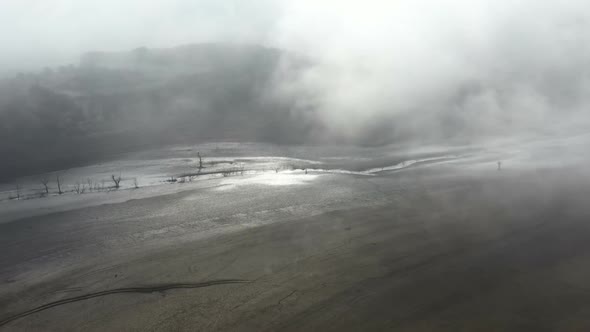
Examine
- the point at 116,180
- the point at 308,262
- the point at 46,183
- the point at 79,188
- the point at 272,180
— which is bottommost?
the point at 308,262

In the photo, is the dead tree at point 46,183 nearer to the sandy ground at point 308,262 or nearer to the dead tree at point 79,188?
the dead tree at point 79,188

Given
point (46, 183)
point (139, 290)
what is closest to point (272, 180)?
point (139, 290)

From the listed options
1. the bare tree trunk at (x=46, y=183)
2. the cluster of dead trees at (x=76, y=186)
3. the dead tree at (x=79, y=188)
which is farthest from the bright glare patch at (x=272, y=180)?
the bare tree trunk at (x=46, y=183)

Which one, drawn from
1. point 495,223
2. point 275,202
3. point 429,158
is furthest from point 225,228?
point 429,158

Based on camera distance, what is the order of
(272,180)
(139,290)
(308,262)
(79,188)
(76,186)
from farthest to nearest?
(272,180), (76,186), (79,188), (308,262), (139,290)

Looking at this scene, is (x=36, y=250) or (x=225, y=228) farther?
(x=225, y=228)

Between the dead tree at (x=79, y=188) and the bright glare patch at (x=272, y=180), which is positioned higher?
the dead tree at (x=79, y=188)

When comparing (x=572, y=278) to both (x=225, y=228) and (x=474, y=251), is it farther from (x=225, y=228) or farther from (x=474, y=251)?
(x=225, y=228)

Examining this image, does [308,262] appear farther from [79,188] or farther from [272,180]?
[79,188]
